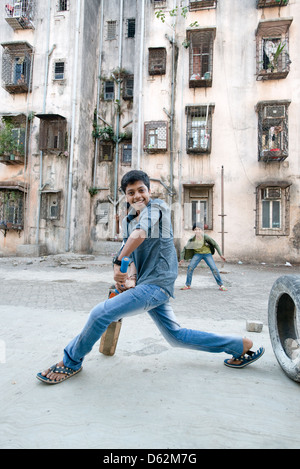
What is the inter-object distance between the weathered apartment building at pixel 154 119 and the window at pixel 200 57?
0.06m

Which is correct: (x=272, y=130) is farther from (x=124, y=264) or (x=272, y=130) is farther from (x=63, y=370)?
(x=63, y=370)

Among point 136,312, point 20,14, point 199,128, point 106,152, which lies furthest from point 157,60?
point 136,312

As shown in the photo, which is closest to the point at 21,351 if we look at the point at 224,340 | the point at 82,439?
the point at 82,439

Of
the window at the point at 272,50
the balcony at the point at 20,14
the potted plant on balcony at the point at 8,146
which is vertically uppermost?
the balcony at the point at 20,14

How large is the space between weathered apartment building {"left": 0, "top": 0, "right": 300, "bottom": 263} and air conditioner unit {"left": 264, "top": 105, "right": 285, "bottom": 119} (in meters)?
0.06

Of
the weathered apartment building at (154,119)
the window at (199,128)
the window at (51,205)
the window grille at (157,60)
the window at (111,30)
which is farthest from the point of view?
the window at (111,30)

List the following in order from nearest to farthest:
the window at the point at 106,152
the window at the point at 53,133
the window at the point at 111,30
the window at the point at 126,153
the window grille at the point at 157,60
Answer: the window grille at the point at 157,60 → the window at the point at 53,133 → the window at the point at 126,153 → the window at the point at 106,152 → the window at the point at 111,30

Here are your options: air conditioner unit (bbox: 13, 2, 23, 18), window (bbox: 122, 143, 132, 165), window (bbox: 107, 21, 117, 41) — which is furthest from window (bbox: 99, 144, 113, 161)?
air conditioner unit (bbox: 13, 2, 23, 18)

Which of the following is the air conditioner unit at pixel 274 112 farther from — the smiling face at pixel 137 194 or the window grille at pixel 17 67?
the smiling face at pixel 137 194

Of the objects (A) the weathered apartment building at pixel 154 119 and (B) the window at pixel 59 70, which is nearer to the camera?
(A) the weathered apartment building at pixel 154 119

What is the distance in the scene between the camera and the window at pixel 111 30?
1847cm

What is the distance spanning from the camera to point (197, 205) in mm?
15086

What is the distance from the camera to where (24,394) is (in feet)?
6.89

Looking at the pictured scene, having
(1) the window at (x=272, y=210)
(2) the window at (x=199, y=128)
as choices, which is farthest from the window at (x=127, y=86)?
(1) the window at (x=272, y=210)
